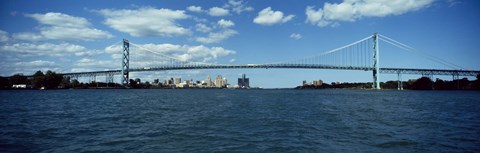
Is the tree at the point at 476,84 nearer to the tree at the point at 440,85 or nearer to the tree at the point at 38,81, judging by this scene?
the tree at the point at 440,85

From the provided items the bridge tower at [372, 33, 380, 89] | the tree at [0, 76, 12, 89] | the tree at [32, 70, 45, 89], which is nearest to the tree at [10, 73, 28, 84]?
the tree at [0, 76, 12, 89]

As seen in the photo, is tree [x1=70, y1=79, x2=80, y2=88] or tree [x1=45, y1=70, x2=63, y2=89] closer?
tree [x1=45, y1=70, x2=63, y2=89]

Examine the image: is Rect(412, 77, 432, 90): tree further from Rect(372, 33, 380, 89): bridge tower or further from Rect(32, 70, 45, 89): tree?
Rect(32, 70, 45, 89): tree

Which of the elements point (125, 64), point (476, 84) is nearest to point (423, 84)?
point (476, 84)

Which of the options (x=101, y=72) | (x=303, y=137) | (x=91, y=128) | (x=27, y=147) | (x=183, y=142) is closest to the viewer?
(x=27, y=147)

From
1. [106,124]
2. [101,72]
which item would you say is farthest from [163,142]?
[101,72]

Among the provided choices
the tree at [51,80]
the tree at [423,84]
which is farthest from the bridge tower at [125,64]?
the tree at [423,84]

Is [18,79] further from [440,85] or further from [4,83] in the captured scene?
[440,85]

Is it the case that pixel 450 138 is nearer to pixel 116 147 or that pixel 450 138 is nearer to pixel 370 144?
pixel 370 144
